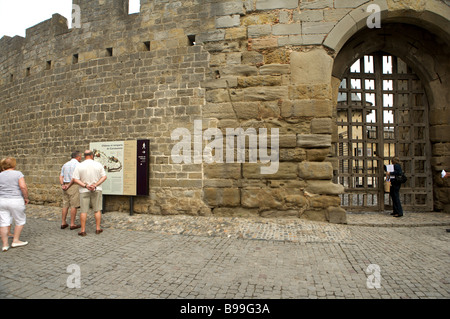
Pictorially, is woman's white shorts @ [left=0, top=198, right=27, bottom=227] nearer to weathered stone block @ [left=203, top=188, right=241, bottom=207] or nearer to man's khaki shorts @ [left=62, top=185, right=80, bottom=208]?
man's khaki shorts @ [left=62, top=185, right=80, bottom=208]

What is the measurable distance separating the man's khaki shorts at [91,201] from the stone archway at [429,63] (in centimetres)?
566

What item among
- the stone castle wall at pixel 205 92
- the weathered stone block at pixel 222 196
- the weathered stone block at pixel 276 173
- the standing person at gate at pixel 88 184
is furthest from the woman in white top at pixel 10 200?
the weathered stone block at pixel 276 173

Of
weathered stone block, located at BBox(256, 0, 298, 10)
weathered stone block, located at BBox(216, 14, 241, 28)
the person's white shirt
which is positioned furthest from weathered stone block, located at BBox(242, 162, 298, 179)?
weathered stone block, located at BBox(256, 0, 298, 10)

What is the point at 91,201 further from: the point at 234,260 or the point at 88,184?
the point at 234,260

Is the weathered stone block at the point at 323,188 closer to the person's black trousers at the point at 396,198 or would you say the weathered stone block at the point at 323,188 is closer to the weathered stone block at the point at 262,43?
the person's black trousers at the point at 396,198

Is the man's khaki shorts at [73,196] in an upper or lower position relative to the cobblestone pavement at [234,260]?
upper

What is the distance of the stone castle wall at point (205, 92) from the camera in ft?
16.6

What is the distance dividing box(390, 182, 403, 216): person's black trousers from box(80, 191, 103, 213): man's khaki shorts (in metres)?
6.26

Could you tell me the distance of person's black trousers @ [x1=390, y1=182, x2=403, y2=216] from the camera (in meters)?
5.53

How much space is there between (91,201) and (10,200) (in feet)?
3.78

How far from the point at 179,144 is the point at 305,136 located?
2.80 metres

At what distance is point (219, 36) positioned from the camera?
555cm

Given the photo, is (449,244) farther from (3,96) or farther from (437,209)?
(3,96)

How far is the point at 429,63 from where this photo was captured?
6.10m
